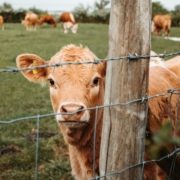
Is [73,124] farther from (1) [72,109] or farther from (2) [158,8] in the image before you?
(2) [158,8]

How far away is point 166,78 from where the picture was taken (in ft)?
16.5

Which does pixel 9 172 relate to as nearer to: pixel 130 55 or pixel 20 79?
pixel 130 55

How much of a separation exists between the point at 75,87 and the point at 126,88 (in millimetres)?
1415

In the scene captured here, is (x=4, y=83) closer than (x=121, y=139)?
No

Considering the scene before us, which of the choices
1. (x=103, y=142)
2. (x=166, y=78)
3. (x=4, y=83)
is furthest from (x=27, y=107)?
(x=103, y=142)

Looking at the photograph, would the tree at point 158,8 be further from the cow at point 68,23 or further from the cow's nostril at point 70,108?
the cow's nostril at point 70,108

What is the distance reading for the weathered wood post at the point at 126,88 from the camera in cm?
239

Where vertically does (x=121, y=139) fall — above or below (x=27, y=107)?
above

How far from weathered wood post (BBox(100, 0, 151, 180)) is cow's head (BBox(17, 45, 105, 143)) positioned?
978mm

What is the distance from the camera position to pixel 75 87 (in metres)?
3.85

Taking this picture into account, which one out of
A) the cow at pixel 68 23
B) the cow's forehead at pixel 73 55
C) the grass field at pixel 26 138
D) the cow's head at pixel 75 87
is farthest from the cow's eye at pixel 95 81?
the cow at pixel 68 23

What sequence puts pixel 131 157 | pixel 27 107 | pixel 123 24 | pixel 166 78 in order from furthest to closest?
pixel 27 107 < pixel 166 78 < pixel 131 157 < pixel 123 24

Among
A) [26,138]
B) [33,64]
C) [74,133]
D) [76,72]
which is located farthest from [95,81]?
[26,138]

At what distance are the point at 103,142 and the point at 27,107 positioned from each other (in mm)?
6103
